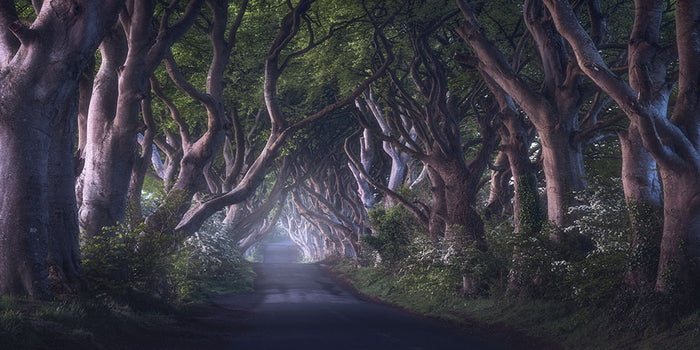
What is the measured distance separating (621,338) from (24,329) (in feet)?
29.8

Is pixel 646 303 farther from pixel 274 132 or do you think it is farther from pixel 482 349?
pixel 274 132

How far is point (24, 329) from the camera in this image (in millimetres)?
7219

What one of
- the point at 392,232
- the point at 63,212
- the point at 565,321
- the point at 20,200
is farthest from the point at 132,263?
the point at 392,232

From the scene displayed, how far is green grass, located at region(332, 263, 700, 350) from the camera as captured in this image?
355 inches

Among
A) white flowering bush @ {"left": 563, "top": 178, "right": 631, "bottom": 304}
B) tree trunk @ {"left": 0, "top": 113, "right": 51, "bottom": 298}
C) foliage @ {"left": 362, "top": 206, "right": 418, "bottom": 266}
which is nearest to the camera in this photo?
tree trunk @ {"left": 0, "top": 113, "right": 51, "bottom": 298}

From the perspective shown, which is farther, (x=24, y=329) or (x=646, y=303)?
(x=646, y=303)

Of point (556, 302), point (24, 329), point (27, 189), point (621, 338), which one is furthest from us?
point (556, 302)

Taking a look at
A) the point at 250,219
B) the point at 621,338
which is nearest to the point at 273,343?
the point at 621,338

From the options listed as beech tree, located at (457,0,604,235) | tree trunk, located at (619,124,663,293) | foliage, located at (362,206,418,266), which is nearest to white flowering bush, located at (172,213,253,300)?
foliage, located at (362,206,418,266)

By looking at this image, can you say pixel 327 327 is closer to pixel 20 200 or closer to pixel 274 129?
pixel 20 200

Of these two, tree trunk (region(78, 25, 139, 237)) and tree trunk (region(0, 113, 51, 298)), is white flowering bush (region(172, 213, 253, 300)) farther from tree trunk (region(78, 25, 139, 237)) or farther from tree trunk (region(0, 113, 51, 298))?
tree trunk (region(0, 113, 51, 298))

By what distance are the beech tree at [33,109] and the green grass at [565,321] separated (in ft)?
30.1

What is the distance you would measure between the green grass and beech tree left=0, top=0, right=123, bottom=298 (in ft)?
30.1

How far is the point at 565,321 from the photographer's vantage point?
11.7m
